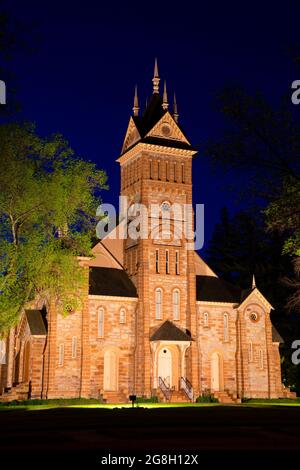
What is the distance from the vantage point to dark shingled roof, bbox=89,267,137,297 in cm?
4825

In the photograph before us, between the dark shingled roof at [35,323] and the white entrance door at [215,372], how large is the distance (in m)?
13.6

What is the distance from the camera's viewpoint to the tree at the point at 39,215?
32.2 metres

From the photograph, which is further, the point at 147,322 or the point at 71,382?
the point at 147,322

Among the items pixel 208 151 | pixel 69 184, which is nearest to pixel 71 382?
pixel 69 184

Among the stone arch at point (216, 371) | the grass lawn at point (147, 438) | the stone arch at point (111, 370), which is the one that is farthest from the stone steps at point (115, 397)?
the grass lawn at point (147, 438)

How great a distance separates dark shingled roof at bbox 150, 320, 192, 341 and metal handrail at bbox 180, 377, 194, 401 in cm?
304

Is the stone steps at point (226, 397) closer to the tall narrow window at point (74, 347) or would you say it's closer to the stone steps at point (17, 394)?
the tall narrow window at point (74, 347)

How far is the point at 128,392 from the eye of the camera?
155 feet

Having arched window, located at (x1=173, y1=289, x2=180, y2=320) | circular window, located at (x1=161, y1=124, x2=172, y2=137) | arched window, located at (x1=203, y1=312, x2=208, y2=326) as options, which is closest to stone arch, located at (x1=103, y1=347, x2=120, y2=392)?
arched window, located at (x1=173, y1=289, x2=180, y2=320)

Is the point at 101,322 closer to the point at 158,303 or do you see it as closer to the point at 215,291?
the point at 158,303

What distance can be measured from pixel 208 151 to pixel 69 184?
1221 cm

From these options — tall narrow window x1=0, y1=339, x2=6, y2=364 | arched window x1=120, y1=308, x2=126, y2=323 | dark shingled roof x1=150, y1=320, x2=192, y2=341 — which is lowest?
tall narrow window x1=0, y1=339, x2=6, y2=364

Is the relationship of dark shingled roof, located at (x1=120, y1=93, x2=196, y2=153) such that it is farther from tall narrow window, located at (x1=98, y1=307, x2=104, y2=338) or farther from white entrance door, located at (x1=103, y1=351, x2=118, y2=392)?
white entrance door, located at (x1=103, y1=351, x2=118, y2=392)
